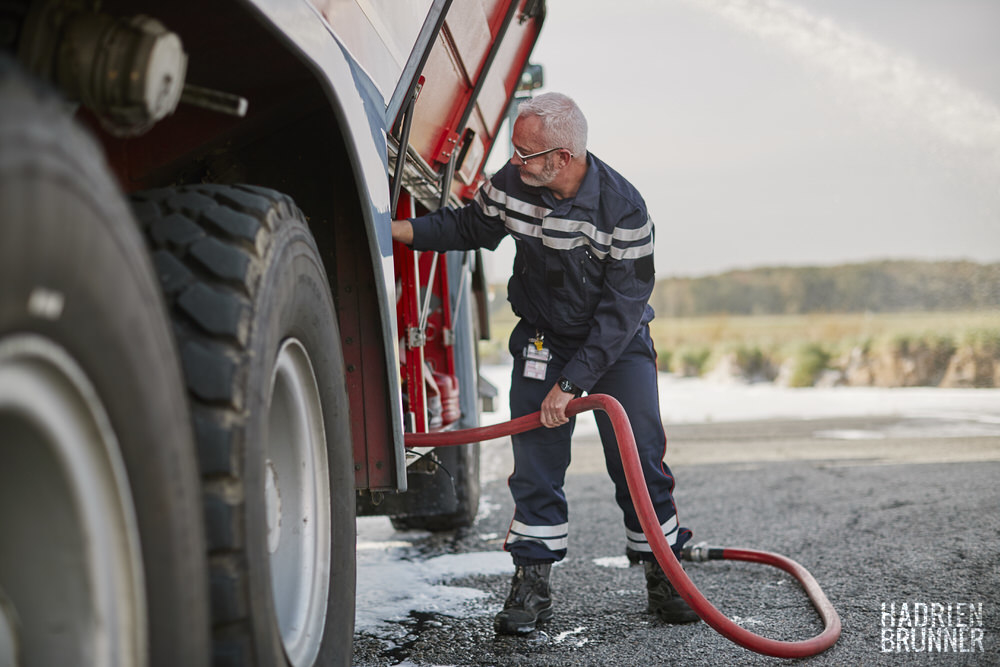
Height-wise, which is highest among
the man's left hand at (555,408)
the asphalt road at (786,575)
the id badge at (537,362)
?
the id badge at (537,362)

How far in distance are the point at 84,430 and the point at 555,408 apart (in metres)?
2.20

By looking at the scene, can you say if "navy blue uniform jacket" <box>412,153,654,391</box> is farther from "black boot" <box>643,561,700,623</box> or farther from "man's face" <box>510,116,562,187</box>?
"black boot" <box>643,561,700,623</box>

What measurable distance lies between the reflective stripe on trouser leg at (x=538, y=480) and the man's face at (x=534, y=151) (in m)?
0.60

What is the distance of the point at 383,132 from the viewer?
241cm

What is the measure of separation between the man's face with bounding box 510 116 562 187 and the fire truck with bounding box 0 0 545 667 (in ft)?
1.45

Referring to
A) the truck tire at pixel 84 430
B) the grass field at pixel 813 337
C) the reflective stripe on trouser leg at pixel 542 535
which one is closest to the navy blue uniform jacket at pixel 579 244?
the reflective stripe on trouser leg at pixel 542 535

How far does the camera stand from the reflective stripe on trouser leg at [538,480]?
10.8 feet

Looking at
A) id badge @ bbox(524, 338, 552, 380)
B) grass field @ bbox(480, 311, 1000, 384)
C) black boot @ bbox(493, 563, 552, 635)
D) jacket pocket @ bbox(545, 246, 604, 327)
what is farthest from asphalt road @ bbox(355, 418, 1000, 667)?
grass field @ bbox(480, 311, 1000, 384)

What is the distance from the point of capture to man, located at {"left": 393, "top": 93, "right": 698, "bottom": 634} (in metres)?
3.15

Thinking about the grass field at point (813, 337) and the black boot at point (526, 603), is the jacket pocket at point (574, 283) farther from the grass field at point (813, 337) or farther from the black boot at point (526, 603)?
the grass field at point (813, 337)

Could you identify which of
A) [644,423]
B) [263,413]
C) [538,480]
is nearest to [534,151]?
[644,423]

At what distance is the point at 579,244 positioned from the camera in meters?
3.18

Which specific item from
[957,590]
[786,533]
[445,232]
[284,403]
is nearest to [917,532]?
[786,533]

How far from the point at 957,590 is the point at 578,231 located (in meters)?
1.79
